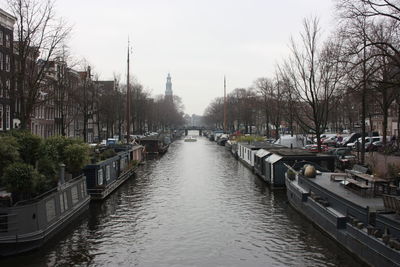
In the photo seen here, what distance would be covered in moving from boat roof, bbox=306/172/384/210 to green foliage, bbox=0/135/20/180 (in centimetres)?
1322

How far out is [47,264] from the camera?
15.6m

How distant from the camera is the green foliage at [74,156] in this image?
74.5ft

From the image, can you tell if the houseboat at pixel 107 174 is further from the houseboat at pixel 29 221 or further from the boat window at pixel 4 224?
the boat window at pixel 4 224

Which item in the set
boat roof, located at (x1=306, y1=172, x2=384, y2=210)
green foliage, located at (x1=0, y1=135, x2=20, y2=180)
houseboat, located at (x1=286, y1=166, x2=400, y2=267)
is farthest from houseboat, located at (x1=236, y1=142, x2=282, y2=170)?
green foliage, located at (x1=0, y1=135, x2=20, y2=180)

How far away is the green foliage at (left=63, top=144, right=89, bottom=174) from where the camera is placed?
22719 millimetres

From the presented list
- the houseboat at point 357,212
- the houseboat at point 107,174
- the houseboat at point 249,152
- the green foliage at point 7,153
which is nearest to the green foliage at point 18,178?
the green foliage at point 7,153

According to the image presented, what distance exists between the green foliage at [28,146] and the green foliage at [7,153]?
1.40 meters

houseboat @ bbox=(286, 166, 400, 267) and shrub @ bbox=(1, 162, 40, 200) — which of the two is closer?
houseboat @ bbox=(286, 166, 400, 267)

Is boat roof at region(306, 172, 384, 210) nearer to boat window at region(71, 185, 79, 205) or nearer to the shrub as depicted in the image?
the shrub

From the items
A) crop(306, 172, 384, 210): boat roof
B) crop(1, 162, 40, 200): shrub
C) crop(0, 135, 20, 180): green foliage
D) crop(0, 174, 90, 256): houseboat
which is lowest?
crop(0, 174, 90, 256): houseboat

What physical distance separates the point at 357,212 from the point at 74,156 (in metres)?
14.3

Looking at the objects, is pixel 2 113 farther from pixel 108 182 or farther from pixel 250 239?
pixel 250 239

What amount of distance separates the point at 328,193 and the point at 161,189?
1591 centimetres

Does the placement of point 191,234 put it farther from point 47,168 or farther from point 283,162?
point 283,162
